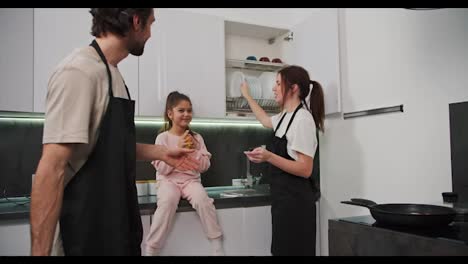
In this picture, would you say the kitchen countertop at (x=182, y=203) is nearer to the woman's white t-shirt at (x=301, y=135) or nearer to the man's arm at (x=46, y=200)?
the woman's white t-shirt at (x=301, y=135)

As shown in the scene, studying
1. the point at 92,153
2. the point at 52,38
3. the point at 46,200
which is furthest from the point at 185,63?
the point at 46,200

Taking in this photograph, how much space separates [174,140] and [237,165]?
→ 616 millimetres

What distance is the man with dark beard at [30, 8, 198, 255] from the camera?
2.30 ft

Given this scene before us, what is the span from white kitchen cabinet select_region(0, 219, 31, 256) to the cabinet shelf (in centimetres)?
137

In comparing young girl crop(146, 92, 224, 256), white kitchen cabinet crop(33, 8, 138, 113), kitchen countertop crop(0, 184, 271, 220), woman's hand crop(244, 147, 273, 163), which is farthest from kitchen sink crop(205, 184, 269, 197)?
white kitchen cabinet crop(33, 8, 138, 113)

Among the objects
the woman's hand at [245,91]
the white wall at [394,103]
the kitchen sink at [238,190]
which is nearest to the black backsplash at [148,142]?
the kitchen sink at [238,190]

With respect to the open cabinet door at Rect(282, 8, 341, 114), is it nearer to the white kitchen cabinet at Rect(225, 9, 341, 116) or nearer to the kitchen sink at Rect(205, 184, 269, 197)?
the white kitchen cabinet at Rect(225, 9, 341, 116)

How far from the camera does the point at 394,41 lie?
5.79 ft

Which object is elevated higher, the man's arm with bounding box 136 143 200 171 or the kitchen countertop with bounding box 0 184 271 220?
the man's arm with bounding box 136 143 200 171

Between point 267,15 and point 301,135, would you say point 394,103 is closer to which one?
point 301,135

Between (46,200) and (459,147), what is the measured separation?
1.46 m

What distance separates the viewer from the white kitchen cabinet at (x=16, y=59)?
160cm

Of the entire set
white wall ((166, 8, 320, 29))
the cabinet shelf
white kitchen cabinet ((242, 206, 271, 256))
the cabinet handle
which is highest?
white wall ((166, 8, 320, 29))

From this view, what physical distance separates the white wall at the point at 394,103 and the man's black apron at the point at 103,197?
1.33 m
